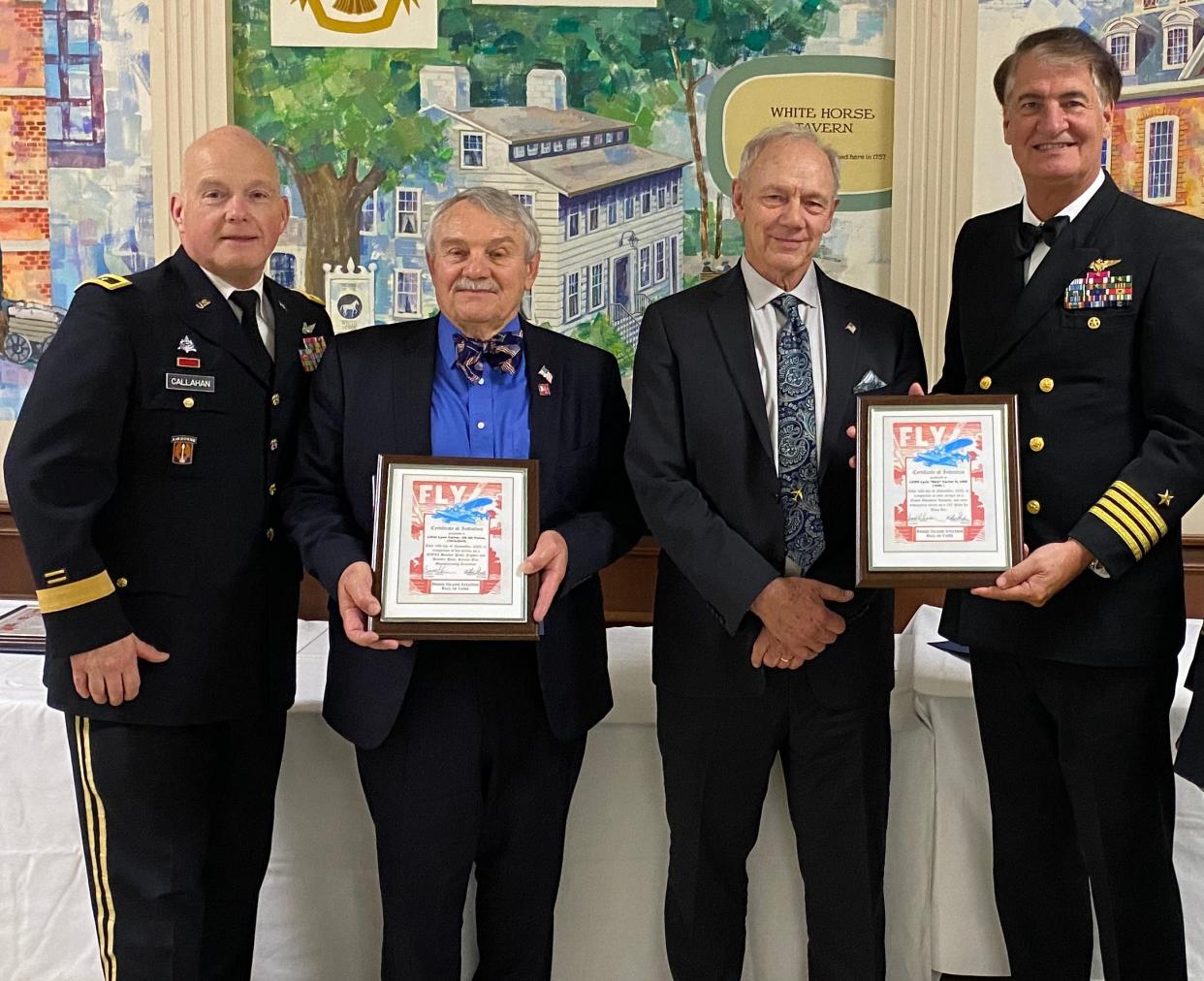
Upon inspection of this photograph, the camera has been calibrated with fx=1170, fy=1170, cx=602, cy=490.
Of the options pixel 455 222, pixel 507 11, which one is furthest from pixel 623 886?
pixel 507 11

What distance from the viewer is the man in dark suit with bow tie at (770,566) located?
2.05 m

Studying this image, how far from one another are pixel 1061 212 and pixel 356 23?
1.97m

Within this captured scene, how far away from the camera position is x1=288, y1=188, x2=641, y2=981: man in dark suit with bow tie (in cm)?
203

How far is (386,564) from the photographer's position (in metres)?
1.90

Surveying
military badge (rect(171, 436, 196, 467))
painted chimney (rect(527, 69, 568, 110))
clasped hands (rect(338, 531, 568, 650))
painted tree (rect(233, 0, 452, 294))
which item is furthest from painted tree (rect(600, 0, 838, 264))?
Result: military badge (rect(171, 436, 196, 467))

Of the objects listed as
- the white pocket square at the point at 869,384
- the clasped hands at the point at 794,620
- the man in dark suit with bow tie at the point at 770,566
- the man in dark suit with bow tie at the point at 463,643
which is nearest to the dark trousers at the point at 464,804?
the man in dark suit with bow tie at the point at 463,643

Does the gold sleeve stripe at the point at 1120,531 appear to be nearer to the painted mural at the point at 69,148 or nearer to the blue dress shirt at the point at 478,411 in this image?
the blue dress shirt at the point at 478,411

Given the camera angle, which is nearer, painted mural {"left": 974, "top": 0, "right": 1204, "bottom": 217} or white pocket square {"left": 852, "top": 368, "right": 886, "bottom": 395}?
white pocket square {"left": 852, "top": 368, "right": 886, "bottom": 395}

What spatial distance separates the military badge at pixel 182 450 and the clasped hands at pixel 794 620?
0.99 m

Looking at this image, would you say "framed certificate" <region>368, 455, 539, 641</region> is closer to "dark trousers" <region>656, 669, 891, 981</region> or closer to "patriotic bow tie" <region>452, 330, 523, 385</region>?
"patriotic bow tie" <region>452, 330, 523, 385</region>

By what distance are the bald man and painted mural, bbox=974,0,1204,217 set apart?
1.97 metres

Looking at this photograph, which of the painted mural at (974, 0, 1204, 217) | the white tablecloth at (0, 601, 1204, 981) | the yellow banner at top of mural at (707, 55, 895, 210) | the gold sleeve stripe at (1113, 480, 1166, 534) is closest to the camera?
the gold sleeve stripe at (1113, 480, 1166, 534)

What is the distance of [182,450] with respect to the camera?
1972mm

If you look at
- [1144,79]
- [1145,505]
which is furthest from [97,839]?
[1144,79]
